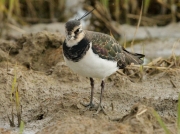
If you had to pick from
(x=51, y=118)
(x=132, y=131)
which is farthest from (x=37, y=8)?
(x=132, y=131)

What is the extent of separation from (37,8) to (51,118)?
5.60 meters

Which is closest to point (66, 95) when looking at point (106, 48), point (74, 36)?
point (106, 48)

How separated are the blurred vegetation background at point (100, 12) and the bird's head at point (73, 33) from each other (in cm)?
420

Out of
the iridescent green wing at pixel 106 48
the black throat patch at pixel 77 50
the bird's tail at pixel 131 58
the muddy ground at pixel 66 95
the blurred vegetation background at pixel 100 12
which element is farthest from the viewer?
the blurred vegetation background at pixel 100 12

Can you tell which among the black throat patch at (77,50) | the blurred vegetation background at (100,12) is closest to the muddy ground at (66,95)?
the black throat patch at (77,50)

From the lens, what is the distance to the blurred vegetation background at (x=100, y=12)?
9711 mm

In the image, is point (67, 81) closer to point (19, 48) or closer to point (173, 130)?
point (19, 48)

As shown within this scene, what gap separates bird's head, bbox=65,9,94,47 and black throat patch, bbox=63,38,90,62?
0.04m

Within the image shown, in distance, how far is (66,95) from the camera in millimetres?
5891

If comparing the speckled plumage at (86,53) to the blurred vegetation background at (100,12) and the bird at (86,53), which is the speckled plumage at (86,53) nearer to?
the bird at (86,53)

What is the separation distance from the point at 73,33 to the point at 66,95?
91cm

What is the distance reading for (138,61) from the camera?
627 centimetres

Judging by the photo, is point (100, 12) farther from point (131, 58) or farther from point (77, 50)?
point (77, 50)

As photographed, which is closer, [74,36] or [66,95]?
[74,36]
